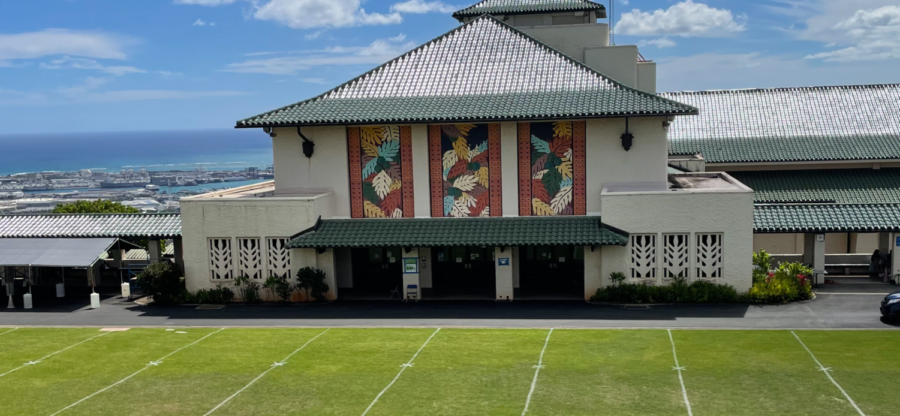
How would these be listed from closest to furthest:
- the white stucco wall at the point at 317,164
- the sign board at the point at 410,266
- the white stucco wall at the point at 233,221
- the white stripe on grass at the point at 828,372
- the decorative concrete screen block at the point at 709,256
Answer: the white stripe on grass at the point at 828,372 → the decorative concrete screen block at the point at 709,256 → the white stucco wall at the point at 233,221 → the sign board at the point at 410,266 → the white stucco wall at the point at 317,164

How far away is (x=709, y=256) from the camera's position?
28938 mm

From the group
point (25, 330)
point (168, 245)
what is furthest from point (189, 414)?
point (168, 245)

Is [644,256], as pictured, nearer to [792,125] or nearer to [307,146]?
[307,146]

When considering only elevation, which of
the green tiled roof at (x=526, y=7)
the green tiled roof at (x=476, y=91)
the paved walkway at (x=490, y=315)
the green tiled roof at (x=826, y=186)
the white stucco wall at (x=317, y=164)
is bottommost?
the paved walkway at (x=490, y=315)

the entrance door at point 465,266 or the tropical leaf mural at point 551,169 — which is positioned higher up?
the tropical leaf mural at point 551,169

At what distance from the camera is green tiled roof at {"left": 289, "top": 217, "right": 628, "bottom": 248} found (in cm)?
2909

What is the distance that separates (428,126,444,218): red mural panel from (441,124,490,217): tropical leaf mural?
12 cm

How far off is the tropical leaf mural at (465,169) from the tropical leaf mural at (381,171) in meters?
1.65

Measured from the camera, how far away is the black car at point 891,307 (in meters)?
25.0

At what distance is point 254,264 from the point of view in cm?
3075

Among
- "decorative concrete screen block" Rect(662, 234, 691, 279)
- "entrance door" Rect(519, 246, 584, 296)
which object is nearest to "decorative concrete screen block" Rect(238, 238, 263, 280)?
"entrance door" Rect(519, 246, 584, 296)

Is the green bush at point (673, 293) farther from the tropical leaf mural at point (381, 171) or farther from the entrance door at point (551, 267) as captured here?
the tropical leaf mural at point (381, 171)

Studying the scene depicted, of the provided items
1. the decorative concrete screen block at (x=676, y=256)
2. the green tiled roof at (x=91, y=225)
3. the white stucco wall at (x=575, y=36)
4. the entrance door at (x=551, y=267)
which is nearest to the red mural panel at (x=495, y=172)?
the entrance door at (x=551, y=267)

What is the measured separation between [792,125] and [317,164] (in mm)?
25981
